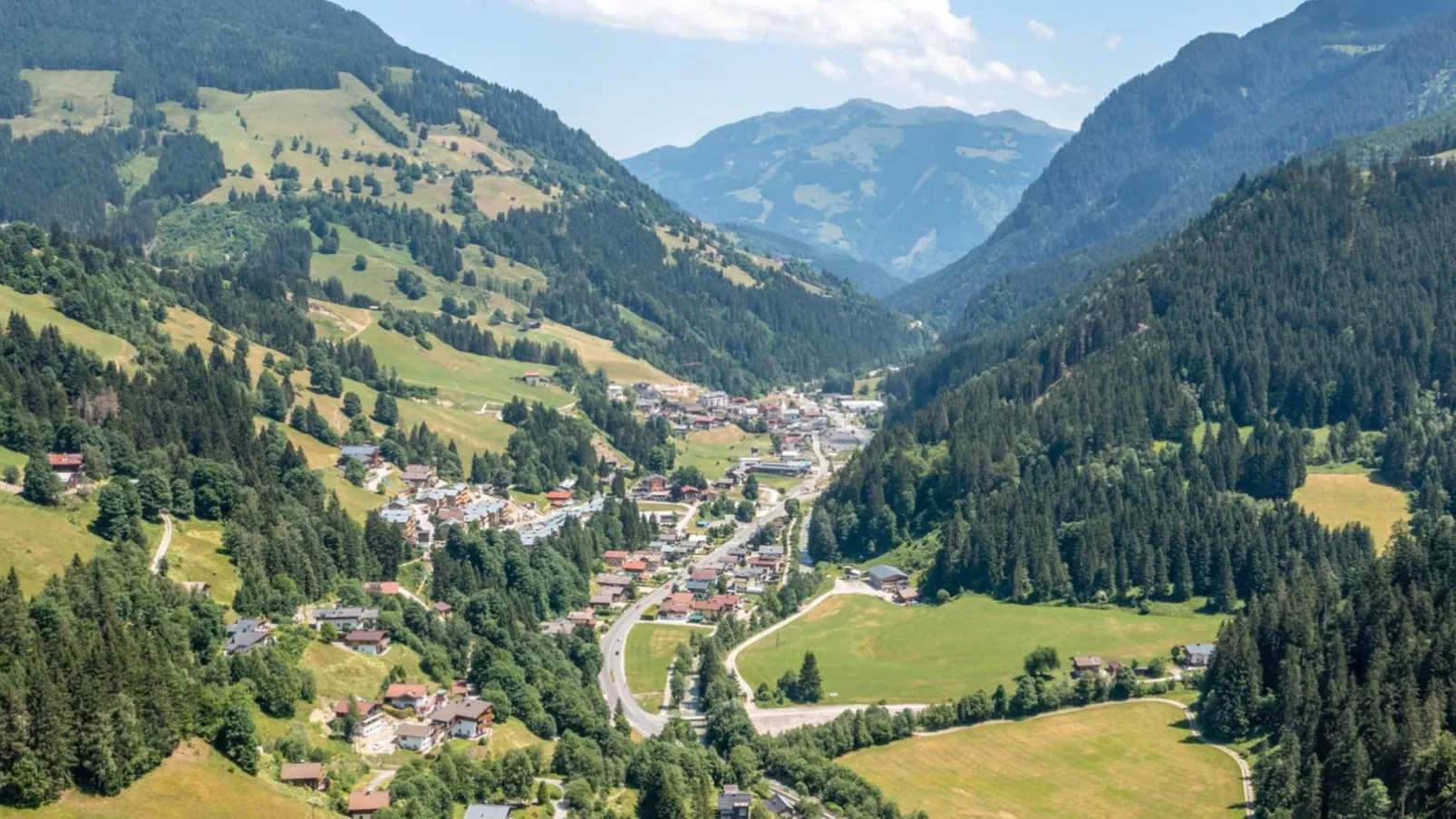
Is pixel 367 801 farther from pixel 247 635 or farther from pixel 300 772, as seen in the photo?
pixel 247 635

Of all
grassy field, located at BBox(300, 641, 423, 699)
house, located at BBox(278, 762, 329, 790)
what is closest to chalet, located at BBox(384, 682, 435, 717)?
grassy field, located at BBox(300, 641, 423, 699)

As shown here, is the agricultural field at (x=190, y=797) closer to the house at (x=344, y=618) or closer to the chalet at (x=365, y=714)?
the chalet at (x=365, y=714)

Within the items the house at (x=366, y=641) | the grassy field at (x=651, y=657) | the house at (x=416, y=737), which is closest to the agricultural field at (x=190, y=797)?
the house at (x=416, y=737)

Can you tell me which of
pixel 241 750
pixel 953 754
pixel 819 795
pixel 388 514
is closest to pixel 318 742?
pixel 241 750

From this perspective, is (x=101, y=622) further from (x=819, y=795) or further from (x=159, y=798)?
(x=819, y=795)

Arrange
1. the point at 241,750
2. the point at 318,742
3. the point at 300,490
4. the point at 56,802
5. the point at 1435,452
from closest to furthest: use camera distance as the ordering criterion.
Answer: the point at 56,802
the point at 241,750
the point at 318,742
the point at 300,490
the point at 1435,452

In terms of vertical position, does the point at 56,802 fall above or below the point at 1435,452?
below

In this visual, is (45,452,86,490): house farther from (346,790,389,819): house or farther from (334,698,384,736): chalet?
(346,790,389,819): house
